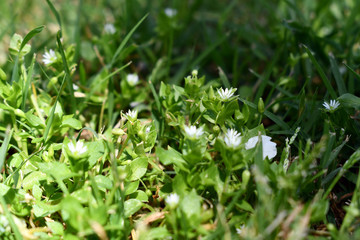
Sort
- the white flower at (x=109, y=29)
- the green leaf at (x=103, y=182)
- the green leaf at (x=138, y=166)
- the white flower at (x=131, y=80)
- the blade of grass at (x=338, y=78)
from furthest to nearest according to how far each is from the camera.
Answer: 1. the white flower at (x=109, y=29)
2. the white flower at (x=131, y=80)
3. the blade of grass at (x=338, y=78)
4. the green leaf at (x=138, y=166)
5. the green leaf at (x=103, y=182)

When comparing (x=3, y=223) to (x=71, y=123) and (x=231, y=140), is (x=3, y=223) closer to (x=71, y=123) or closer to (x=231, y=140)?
(x=71, y=123)

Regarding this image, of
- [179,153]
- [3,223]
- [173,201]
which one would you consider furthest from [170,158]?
[3,223]

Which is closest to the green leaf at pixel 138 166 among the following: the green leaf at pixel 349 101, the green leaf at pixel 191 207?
the green leaf at pixel 191 207

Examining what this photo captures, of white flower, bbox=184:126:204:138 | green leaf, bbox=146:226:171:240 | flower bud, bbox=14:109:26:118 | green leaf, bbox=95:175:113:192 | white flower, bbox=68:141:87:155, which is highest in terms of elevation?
flower bud, bbox=14:109:26:118

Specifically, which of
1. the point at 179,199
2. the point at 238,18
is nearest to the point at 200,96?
the point at 179,199

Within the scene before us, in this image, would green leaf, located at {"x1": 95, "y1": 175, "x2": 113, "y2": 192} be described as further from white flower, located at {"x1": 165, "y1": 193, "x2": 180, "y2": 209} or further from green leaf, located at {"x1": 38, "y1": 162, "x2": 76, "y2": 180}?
white flower, located at {"x1": 165, "y1": 193, "x2": 180, "y2": 209}

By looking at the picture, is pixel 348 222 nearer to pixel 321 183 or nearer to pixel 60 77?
pixel 321 183

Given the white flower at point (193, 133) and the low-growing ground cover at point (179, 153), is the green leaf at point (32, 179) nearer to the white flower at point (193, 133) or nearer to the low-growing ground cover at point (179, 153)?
the low-growing ground cover at point (179, 153)

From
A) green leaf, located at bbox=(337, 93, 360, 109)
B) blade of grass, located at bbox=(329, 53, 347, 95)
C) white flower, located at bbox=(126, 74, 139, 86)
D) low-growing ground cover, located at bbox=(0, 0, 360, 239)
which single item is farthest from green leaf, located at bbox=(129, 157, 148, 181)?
blade of grass, located at bbox=(329, 53, 347, 95)
